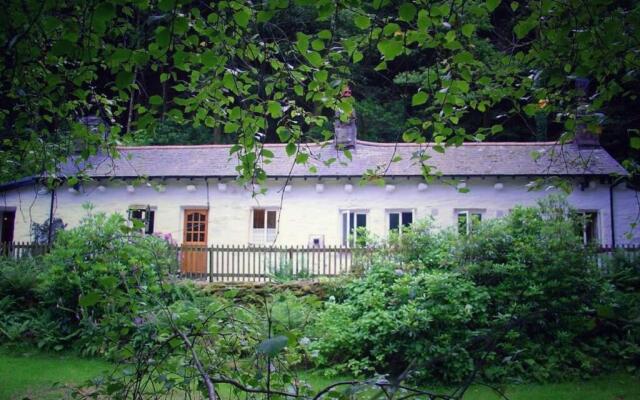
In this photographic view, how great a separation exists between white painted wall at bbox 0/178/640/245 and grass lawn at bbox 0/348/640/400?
792 cm

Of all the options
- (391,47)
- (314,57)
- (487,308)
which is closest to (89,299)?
(314,57)

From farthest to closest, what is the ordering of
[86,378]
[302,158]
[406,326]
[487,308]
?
1. [487,308]
2. [406,326]
3. [86,378]
4. [302,158]

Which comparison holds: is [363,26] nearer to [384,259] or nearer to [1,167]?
[1,167]

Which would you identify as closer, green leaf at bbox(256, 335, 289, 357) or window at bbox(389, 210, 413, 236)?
green leaf at bbox(256, 335, 289, 357)

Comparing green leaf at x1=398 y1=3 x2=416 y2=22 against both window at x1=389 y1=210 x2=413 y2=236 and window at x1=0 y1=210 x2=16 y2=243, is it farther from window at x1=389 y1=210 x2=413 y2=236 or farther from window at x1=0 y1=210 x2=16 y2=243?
window at x1=0 y1=210 x2=16 y2=243

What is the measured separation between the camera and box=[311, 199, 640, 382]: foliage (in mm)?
7215

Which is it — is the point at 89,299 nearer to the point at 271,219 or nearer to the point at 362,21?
the point at 362,21

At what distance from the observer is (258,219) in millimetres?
16062

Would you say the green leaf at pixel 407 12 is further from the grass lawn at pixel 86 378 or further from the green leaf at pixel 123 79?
the grass lawn at pixel 86 378

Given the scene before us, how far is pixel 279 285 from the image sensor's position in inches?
392

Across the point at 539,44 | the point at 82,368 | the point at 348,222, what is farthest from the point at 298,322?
the point at 348,222

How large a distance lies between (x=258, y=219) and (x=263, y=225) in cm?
27

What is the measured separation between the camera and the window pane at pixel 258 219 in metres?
16.0

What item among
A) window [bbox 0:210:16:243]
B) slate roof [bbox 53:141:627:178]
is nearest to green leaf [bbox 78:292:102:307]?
slate roof [bbox 53:141:627:178]
